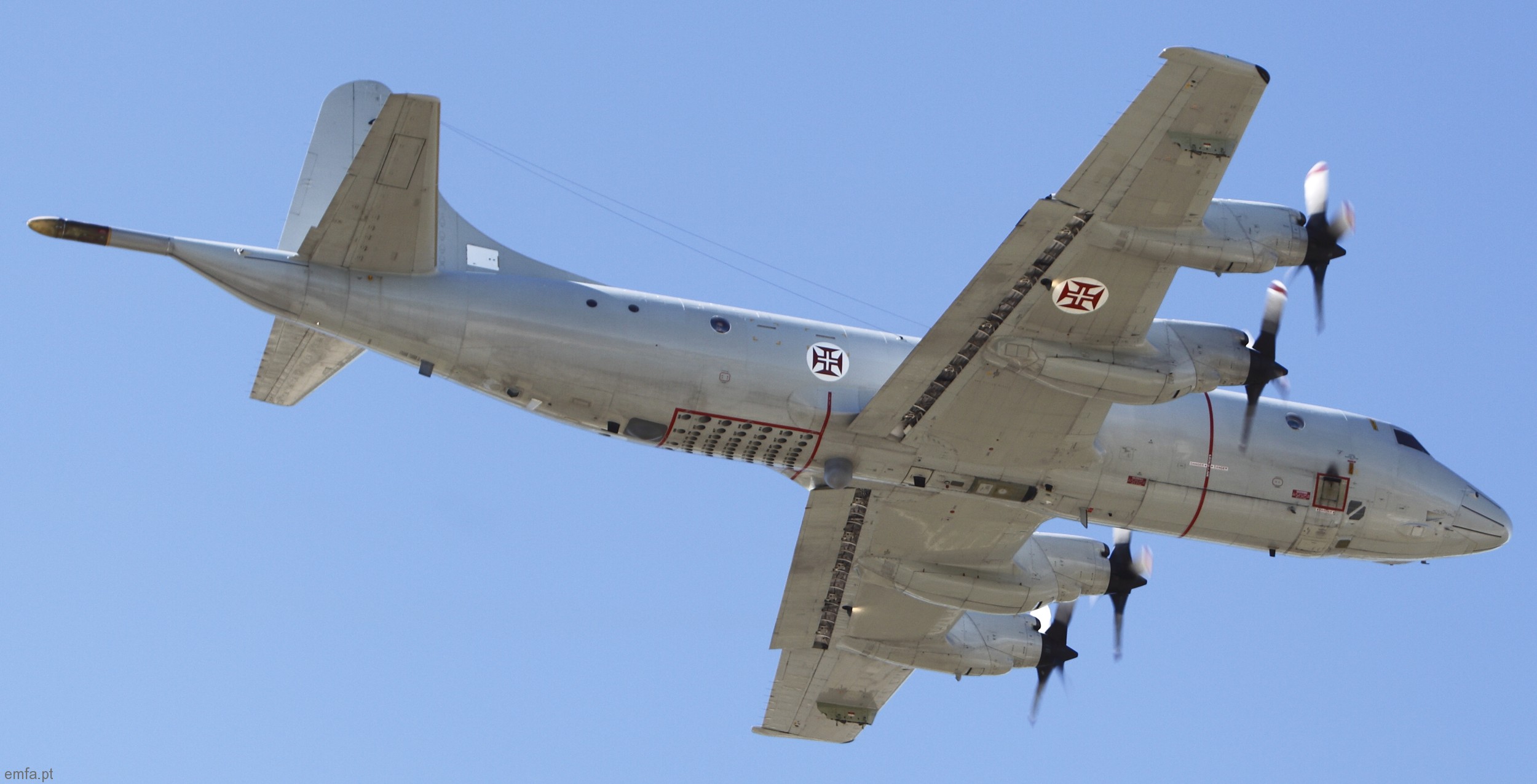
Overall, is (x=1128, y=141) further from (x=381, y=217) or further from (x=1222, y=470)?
(x=381, y=217)

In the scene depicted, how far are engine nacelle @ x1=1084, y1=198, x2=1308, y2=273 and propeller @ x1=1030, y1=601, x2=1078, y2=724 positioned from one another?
1038cm

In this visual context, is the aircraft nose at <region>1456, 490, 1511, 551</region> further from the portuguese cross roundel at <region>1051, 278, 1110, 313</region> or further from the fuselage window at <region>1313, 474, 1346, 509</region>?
the portuguese cross roundel at <region>1051, 278, 1110, 313</region>

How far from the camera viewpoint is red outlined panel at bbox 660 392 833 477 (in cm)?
2452

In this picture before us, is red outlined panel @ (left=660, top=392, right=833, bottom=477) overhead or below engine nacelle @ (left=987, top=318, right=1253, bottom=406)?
below

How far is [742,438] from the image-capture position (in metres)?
25.0

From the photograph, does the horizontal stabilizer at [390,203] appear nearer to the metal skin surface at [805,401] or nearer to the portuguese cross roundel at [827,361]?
the metal skin surface at [805,401]

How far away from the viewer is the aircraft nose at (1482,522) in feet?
93.2

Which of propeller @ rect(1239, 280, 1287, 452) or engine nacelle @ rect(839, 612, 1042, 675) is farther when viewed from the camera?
engine nacelle @ rect(839, 612, 1042, 675)

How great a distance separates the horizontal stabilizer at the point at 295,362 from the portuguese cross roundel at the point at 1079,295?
10787 millimetres

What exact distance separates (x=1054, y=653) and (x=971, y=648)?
165 cm

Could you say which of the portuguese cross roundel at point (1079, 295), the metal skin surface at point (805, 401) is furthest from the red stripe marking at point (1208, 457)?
the portuguese cross roundel at point (1079, 295)

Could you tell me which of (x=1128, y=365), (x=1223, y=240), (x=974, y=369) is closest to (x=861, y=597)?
(x=974, y=369)

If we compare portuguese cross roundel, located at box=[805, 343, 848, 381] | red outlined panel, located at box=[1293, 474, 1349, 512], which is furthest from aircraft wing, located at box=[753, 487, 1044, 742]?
red outlined panel, located at box=[1293, 474, 1349, 512]

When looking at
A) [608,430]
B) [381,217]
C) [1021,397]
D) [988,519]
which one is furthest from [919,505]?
[381,217]
